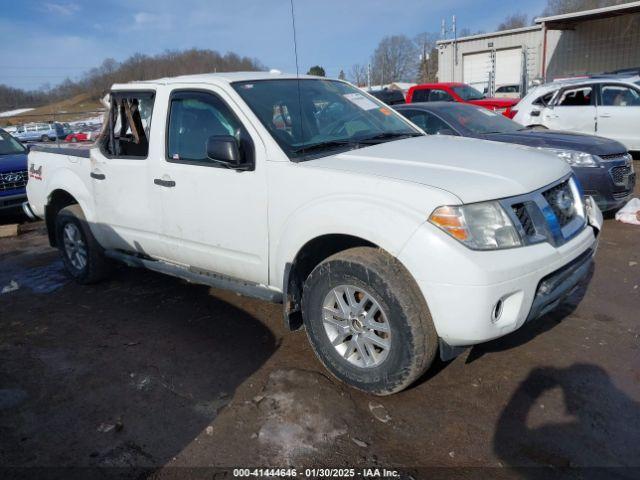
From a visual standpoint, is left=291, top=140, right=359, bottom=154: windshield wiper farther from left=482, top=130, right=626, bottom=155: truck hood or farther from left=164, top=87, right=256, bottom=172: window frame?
left=482, top=130, right=626, bottom=155: truck hood

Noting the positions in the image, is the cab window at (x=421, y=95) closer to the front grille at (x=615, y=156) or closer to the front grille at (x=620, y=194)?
the front grille at (x=615, y=156)

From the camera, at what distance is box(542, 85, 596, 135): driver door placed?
10.0 m

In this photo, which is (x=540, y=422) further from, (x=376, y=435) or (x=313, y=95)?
(x=313, y=95)

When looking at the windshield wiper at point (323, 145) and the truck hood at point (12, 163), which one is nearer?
the windshield wiper at point (323, 145)

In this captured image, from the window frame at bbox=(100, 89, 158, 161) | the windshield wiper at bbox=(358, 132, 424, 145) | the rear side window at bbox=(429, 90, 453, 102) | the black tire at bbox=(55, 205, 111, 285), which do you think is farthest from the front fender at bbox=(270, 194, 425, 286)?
the rear side window at bbox=(429, 90, 453, 102)

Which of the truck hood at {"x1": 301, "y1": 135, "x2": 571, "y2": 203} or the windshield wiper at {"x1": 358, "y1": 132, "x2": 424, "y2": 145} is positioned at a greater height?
the windshield wiper at {"x1": 358, "y1": 132, "x2": 424, "y2": 145}

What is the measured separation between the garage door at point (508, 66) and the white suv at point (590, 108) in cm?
2238

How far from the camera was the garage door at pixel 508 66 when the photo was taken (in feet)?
101

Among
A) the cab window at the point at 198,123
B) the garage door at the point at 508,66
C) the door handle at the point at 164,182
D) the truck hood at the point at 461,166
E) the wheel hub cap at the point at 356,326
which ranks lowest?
the wheel hub cap at the point at 356,326

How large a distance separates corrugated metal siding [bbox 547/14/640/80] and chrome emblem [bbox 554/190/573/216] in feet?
94.6

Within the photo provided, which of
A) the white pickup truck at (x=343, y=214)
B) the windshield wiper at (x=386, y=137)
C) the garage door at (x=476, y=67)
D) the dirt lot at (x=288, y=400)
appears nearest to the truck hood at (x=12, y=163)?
the white pickup truck at (x=343, y=214)

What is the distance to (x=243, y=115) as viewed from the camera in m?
3.42

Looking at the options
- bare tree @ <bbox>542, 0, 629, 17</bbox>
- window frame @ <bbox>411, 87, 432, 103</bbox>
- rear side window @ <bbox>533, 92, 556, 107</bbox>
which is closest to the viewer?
rear side window @ <bbox>533, 92, 556, 107</bbox>

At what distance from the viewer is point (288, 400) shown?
304cm
